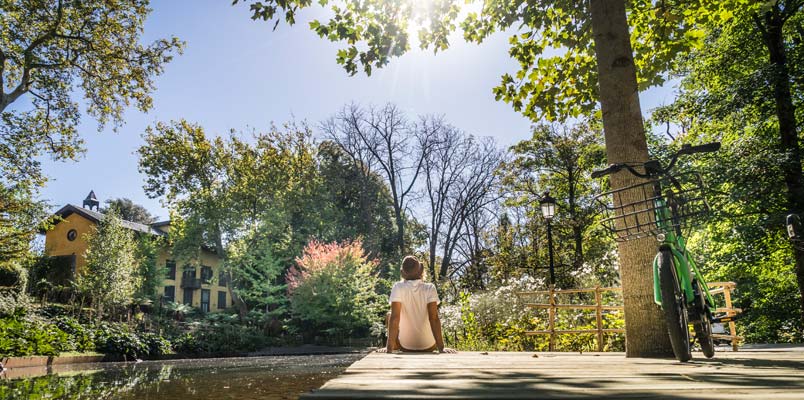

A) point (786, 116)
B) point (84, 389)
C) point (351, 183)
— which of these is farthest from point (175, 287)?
point (786, 116)

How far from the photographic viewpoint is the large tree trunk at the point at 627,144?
3664 millimetres

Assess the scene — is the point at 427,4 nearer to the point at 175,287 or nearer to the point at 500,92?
the point at 500,92

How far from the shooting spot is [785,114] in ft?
41.7

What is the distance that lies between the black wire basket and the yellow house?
30.6 meters

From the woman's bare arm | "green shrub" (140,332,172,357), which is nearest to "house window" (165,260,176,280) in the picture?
"green shrub" (140,332,172,357)

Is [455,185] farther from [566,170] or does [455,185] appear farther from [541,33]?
[541,33]

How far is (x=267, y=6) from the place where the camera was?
5656 mm

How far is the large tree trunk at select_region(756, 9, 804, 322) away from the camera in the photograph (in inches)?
459

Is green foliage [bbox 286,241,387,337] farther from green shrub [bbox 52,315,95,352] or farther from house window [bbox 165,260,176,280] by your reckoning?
house window [bbox 165,260,176,280]

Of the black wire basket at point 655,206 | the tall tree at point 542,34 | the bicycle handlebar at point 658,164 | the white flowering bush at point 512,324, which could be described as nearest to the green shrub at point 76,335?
the white flowering bush at point 512,324

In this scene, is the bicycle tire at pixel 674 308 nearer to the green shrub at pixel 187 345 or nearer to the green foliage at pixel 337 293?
the green shrub at pixel 187 345

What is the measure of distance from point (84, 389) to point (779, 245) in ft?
52.2

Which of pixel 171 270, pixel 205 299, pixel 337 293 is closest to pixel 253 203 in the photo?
pixel 337 293

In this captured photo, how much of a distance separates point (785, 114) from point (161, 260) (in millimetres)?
41879
